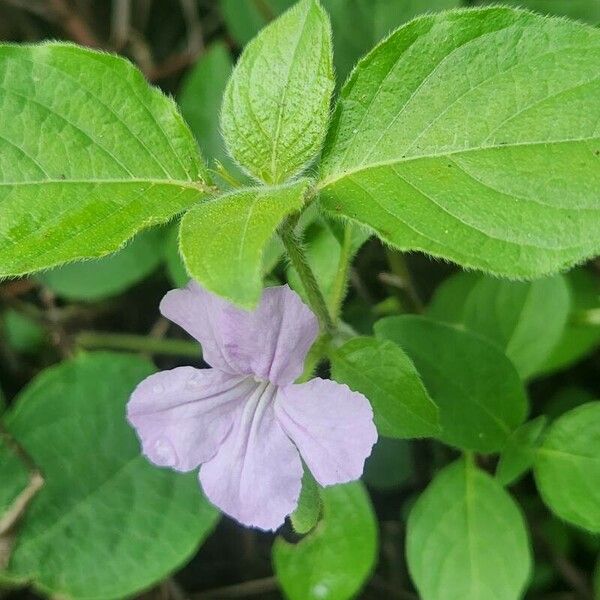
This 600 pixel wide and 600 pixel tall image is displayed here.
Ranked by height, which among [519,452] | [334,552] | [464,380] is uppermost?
[464,380]

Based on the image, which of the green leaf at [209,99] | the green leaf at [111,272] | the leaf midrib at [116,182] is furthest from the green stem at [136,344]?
the leaf midrib at [116,182]

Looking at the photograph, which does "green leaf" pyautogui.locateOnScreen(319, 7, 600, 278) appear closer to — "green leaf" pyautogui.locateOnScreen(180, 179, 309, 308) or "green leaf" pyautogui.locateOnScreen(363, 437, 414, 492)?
"green leaf" pyautogui.locateOnScreen(180, 179, 309, 308)

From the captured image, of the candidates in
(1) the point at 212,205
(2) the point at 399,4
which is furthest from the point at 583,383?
(1) the point at 212,205

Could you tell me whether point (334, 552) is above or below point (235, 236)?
below

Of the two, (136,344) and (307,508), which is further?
(136,344)

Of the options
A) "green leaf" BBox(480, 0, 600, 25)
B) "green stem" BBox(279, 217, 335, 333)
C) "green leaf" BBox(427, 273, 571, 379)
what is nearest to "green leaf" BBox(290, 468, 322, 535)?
"green stem" BBox(279, 217, 335, 333)

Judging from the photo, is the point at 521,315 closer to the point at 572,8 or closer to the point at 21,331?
the point at 572,8

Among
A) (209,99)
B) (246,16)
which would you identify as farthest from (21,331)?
(246,16)

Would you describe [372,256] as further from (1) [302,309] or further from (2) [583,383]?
(1) [302,309]
